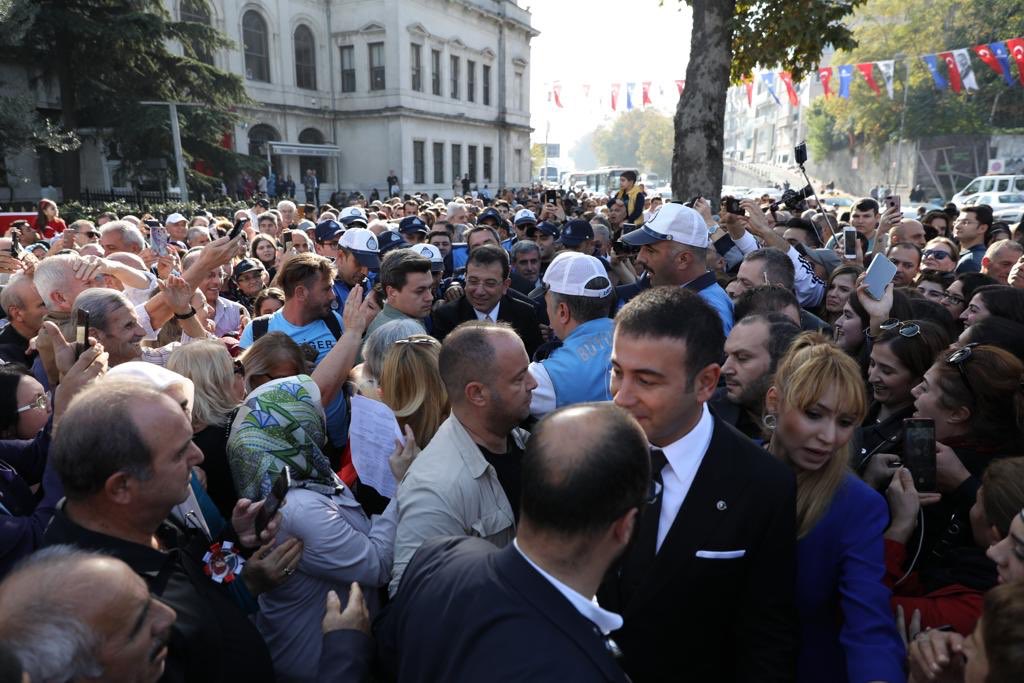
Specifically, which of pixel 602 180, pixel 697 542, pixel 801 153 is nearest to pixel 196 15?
pixel 602 180

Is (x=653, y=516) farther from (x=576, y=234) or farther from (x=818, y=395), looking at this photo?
(x=576, y=234)

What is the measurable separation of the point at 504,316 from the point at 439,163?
38.6 m

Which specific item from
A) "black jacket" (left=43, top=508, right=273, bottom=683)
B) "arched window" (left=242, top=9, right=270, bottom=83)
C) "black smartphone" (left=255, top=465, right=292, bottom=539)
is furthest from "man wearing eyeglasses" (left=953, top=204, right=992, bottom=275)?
"arched window" (left=242, top=9, right=270, bottom=83)

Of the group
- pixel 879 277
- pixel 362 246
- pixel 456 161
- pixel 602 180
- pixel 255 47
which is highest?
pixel 255 47

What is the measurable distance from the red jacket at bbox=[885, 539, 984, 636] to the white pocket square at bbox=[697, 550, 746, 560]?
746 mm

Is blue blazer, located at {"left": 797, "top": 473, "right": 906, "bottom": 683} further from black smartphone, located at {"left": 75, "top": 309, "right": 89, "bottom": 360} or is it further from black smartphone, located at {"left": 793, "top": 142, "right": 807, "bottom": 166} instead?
black smartphone, located at {"left": 793, "top": 142, "right": 807, "bottom": 166}

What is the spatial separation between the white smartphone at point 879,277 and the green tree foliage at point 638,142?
335ft

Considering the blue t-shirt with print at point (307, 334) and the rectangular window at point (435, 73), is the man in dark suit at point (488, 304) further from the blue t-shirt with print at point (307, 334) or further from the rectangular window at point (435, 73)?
the rectangular window at point (435, 73)

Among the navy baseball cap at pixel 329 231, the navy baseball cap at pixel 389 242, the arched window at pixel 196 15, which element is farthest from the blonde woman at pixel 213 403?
the arched window at pixel 196 15

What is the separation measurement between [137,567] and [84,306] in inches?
83.4

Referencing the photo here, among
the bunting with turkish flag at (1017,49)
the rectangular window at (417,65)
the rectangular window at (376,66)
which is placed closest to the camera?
the bunting with turkish flag at (1017,49)

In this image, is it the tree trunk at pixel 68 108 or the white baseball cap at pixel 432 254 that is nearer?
the white baseball cap at pixel 432 254

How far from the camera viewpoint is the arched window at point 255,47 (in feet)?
108

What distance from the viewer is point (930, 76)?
128 ft
